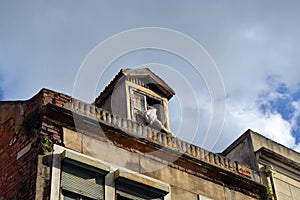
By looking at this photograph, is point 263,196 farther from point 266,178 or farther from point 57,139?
point 57,139

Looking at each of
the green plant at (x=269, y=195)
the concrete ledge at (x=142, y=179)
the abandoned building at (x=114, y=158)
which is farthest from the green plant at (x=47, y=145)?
the green plant at (x=269, y=195)

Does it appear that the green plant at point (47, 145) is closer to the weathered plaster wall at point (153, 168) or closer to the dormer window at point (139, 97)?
the weathered plaster wall at point (153, 168)

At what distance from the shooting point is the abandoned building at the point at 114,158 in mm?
11180

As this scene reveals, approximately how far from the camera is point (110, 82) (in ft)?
50.9

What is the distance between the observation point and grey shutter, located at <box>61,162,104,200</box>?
1106 centimetres

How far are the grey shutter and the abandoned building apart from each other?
2 centimetres

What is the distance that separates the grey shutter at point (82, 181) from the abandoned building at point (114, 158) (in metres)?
0.02

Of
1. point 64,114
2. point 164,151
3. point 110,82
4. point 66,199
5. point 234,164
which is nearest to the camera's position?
point 66,199

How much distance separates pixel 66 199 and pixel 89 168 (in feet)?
2.56

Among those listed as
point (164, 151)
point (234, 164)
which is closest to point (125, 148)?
A: point (164, 151)

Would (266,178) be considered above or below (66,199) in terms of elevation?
above

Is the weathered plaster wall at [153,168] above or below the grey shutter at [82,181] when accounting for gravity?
above

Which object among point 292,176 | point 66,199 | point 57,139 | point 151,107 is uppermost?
point 151,107

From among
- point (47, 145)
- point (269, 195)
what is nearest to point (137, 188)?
point (47, 145)
